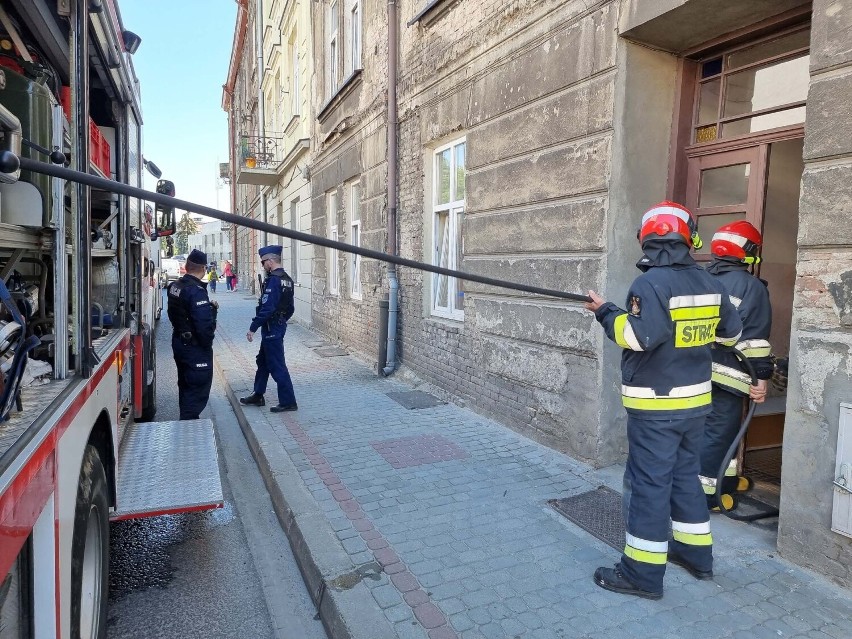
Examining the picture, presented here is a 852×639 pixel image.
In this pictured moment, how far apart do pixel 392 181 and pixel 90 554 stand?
6.17 m

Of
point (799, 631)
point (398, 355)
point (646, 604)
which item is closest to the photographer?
point (799, 631)

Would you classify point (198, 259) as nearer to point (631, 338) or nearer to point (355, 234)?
point (631, 338)

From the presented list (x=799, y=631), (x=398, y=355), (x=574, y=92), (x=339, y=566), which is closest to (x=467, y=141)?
(x=574, y=92)

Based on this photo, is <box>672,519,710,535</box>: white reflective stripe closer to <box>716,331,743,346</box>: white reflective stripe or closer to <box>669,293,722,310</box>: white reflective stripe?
<box>716,331,743,346</box>: white reflective stripe

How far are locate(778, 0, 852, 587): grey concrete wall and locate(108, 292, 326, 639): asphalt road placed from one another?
2495mm

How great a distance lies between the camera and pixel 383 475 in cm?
442

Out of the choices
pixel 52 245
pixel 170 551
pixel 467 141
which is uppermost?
pixel 467 141

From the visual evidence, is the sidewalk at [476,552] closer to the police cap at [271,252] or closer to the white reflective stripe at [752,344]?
the white reflective stripe at [752,344]

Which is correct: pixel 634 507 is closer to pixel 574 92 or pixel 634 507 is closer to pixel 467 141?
pixel 574 92

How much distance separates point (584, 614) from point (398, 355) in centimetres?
551

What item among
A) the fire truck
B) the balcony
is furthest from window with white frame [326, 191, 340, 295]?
the fire truck

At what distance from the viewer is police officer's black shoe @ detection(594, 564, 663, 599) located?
2816 millimetres

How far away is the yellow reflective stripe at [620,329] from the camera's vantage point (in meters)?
2.72

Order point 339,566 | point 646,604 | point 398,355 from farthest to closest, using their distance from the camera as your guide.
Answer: point 398,355, point 339,566, point 646,604
